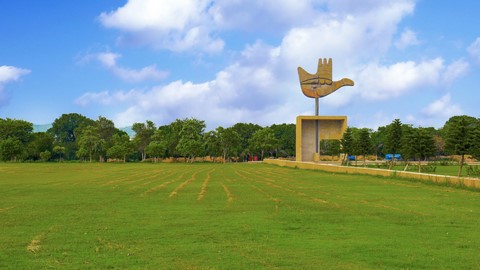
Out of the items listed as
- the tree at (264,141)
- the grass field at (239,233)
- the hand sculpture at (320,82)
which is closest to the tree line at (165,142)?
the tree at (264,141)

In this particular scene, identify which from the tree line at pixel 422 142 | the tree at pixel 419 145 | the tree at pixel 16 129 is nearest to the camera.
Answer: the tree line at pixel 422 142

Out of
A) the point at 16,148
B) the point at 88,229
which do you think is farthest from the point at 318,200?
the point at 16,148

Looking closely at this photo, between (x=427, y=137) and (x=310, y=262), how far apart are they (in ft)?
163

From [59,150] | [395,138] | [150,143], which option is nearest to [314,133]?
[395,138]

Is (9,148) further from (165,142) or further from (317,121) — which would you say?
(317,121)

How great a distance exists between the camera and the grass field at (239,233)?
1031 centimetres

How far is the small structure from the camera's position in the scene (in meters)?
85.4

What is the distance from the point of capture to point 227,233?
44.4ft

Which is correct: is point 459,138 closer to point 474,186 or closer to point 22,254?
point 474,186

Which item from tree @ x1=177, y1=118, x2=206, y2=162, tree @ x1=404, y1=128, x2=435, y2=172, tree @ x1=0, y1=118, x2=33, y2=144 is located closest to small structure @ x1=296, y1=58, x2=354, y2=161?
tree @ x1=404, y1=128, x2=435, y2=172

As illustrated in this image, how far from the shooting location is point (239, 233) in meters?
13.5

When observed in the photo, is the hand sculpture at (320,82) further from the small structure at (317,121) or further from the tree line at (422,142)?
the tree line at (422,142)

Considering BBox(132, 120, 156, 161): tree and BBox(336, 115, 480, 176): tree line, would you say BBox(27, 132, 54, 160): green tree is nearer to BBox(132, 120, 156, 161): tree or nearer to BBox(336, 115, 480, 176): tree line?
BBox(132, 120, 156, 161): tree

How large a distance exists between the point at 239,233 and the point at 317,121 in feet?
245
